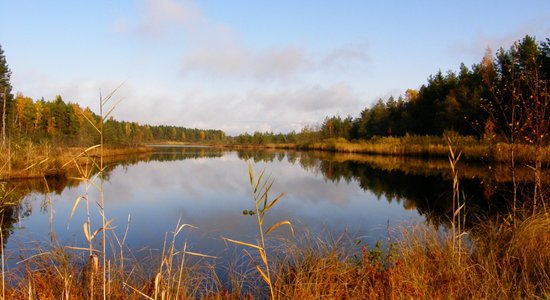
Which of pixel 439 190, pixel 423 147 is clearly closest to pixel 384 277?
pixel 439 190

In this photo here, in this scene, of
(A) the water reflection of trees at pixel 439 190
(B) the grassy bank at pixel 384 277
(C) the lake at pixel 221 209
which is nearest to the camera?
(B) the grassy bank at pixel 384 277

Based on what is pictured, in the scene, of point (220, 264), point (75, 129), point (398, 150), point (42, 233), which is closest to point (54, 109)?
point (75, 129)

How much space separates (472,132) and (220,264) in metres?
32.2

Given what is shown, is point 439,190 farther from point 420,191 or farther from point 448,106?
point 448,106

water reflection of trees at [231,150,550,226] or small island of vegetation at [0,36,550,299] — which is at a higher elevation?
small island of vegetation at [0,36,550,299]

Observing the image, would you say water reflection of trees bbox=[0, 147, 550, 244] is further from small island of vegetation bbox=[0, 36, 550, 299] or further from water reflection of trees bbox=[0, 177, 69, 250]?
small island of vegetation bbox=[0, 36, 550, 299]

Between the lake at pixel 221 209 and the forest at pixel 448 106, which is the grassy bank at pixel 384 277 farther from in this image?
the forest at pixel 448 106

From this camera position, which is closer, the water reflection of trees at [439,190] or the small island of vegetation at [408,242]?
the small island of vegetation at [408,242]

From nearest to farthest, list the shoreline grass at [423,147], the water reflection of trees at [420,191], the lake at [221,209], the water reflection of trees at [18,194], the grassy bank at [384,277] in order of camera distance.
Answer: the grassy bank at [384,277] < the lake at [221,209] < the water reflection of trees at [18,194] < the water reflection of trees at [420,191] < the shoreline grass at [423,147]

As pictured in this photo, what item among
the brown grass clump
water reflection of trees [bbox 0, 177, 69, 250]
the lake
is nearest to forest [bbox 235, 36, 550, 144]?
the lake

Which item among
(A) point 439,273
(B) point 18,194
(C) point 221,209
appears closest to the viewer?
(A) point 439,273

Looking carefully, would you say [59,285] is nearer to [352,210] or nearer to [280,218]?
[280,218]

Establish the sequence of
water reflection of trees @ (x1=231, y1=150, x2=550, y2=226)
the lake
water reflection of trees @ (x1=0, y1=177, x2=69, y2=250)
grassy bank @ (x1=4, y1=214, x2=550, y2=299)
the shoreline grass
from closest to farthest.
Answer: grassy bank @ (x1=4, y1=214, x2=550, y2=299)
the lake
water reflection of trees @ (x1=0, y1=177, x2=69, y2=250)
water reflection of trees @ (x1=231, y1=150, x2=550, y2=226)
the shoreline grass

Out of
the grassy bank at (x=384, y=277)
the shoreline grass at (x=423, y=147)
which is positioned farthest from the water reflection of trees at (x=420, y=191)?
the shoreline grass at (x=423, y=147)
